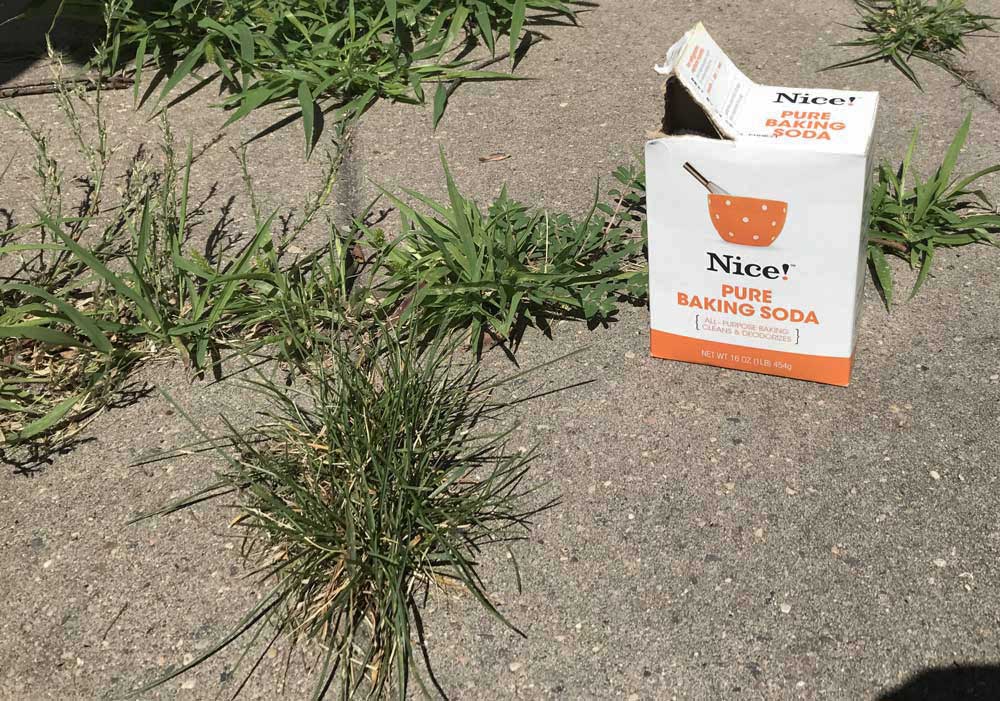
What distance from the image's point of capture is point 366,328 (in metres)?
2.41

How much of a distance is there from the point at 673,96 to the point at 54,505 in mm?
1492

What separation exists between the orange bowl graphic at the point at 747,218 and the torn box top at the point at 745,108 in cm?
12

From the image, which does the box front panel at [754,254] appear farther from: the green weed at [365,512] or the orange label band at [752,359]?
the green weed at [365,512]

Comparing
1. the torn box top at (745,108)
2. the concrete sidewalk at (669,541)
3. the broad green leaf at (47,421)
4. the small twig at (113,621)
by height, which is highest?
the torn box top at (745,108)

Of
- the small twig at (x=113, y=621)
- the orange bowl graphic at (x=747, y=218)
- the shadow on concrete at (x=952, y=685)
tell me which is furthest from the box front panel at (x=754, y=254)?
the small twig at (x=113, y=621)

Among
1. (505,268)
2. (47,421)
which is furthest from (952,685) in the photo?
(47,421)

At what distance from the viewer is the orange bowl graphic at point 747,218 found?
2.06 metres

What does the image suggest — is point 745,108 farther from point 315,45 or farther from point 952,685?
point 315,45

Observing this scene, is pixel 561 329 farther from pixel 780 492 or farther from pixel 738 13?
pixel 738 13

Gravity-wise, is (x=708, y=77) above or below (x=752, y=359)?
above

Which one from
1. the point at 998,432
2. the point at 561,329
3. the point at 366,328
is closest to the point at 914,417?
the point at 998,432

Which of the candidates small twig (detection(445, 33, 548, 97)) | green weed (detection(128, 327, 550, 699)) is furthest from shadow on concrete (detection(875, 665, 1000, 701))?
small twig (detection(445, 33, 548, 97))

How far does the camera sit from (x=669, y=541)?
6.37ft

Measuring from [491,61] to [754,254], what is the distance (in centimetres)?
173
